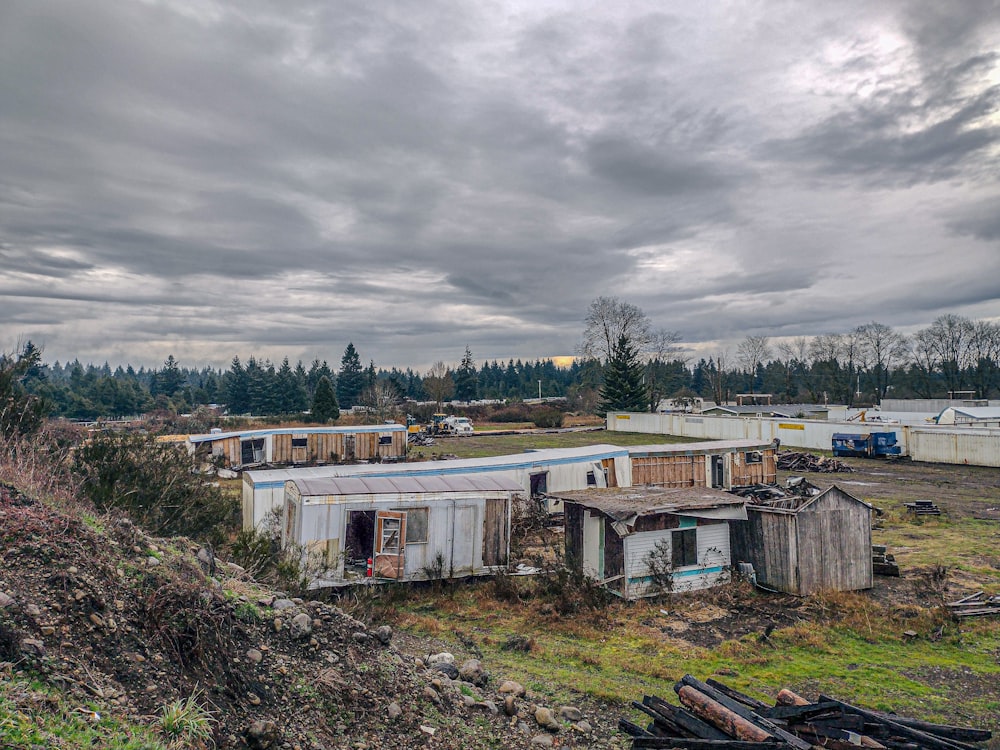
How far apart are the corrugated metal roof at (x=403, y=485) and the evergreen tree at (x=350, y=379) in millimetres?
78562

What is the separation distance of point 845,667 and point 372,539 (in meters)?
8.90

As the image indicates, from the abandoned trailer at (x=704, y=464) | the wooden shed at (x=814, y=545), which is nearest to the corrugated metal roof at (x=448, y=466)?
the abandoned trailer at (x=704, y=464)

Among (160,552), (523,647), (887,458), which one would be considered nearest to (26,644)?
(160,552)

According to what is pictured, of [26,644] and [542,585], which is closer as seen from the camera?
[26,644]

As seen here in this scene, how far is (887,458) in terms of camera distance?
35.4 meters

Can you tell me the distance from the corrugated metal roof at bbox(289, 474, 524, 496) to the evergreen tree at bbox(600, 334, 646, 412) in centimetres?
4763

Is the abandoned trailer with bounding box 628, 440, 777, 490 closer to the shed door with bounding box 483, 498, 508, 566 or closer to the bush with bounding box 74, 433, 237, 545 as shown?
the shed door with bounding box 483, 498, 508, 566

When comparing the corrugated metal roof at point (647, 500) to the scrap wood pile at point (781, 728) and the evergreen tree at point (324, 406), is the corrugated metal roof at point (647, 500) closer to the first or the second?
the scrap wood pile at point (781, 728)

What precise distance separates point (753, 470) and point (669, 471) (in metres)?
4.55

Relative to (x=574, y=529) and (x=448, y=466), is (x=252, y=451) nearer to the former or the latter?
(x=448, y=466)

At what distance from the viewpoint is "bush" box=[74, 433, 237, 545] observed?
433 inches

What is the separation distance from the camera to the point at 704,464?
76.9 feet

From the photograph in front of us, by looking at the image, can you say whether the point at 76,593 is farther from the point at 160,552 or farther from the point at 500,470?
the point at 500,470

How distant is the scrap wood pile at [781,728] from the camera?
586 cm
